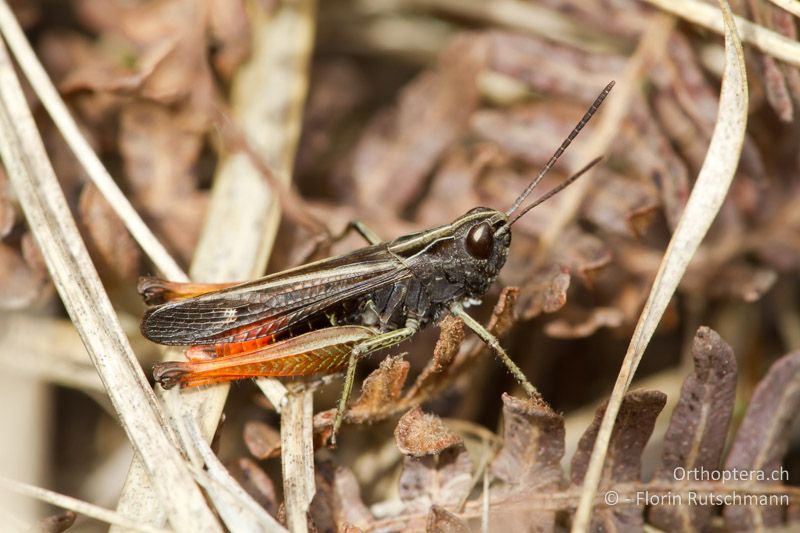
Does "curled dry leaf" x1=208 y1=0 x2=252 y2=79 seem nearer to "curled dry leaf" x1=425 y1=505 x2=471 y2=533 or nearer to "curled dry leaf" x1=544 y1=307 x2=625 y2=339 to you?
"curled dry leaf" x1=544 y1=307 x2=625 y2=339

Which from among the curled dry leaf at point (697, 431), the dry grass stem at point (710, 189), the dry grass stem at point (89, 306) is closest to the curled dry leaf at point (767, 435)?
the curled dry leaf at point (697, 431)

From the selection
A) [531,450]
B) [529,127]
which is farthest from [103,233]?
[529,127]

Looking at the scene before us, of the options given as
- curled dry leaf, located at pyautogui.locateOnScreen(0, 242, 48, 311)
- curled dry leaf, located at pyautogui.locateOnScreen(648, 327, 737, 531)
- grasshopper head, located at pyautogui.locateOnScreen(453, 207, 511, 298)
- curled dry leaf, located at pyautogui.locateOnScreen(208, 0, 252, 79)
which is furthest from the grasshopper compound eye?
curled dry leaf, located at pyautogui.locateOnScreen(0, 242, 48, 311)

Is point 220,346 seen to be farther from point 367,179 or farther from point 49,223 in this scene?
point 367,179

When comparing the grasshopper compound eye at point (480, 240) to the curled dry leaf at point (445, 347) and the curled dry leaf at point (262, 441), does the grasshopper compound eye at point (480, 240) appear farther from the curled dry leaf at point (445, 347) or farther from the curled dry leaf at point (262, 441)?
the curled dry leaf at point (262, 441)

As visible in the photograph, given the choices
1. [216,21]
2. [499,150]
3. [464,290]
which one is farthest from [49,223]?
[499,150]

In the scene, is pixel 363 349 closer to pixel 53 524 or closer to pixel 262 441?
pixel 262 441
